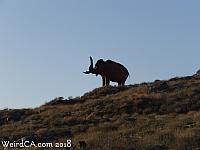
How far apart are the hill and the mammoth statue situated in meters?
4.13

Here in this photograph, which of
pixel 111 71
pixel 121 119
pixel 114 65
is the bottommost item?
pixel 121 119

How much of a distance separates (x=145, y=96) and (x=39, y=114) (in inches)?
221

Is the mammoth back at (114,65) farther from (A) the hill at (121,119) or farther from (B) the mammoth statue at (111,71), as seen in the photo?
(A) the hill at (121,119)

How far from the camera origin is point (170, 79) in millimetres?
35656

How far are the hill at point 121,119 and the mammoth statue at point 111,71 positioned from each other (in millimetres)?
4130

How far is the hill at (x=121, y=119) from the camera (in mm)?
19406

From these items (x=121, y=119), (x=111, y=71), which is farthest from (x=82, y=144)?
(x=111, y=71)

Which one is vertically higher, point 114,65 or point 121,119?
point 114,65

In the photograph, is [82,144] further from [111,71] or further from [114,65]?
[114,65]

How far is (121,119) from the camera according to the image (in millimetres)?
24734

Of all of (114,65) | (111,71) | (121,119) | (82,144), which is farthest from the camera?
(114,65)

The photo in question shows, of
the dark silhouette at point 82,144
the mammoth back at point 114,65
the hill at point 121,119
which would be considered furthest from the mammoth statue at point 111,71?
the dark silhouette at point 82,144

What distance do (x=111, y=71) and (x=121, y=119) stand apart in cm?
1428

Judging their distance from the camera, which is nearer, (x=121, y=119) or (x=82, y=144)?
(x=82, y=144)
